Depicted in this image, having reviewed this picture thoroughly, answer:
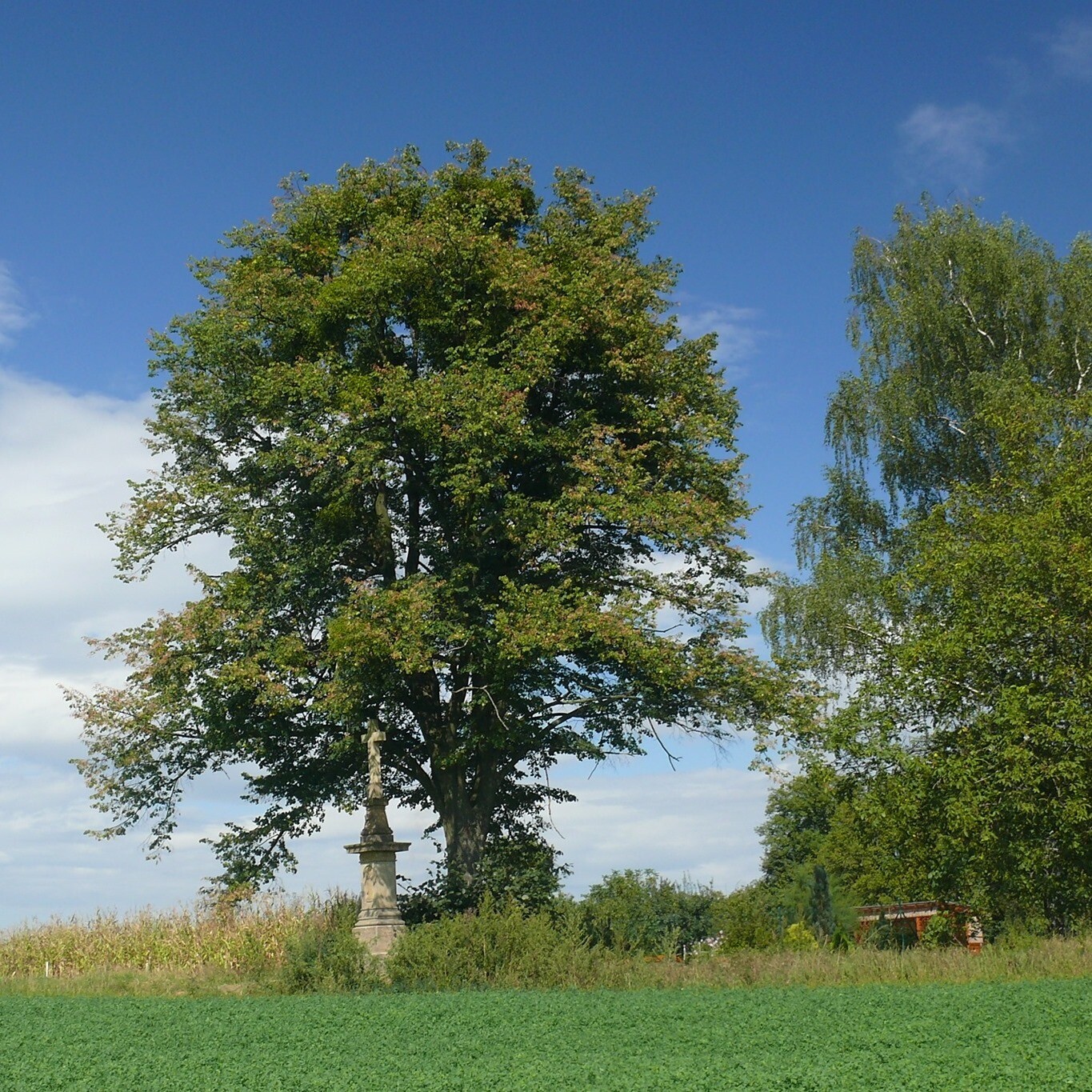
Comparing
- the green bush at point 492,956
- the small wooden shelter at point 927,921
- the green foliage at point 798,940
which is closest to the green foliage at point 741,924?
the green foliage at point 798,940

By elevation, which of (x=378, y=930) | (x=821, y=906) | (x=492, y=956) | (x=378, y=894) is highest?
(x=378, y=894)

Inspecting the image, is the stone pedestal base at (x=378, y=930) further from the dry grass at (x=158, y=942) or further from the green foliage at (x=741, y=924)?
the green foliage at (x=741, y=924)

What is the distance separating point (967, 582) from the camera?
21250 mm

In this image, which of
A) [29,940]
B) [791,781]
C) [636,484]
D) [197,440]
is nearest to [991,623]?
[791,781]

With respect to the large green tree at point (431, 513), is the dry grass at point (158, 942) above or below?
below

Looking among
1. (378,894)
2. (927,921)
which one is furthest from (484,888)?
(927,921)

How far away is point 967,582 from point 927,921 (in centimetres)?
1065

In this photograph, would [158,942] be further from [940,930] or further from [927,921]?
[927,921]

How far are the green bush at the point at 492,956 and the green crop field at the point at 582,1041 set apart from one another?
1517 mm

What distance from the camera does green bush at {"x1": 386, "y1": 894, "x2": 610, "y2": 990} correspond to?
1639 centimetres

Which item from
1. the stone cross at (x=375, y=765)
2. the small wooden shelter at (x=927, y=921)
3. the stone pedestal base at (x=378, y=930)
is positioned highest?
the stone cross at (x=375, y=765)

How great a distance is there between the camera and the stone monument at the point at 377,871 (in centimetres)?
1905

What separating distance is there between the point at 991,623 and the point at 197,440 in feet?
50.8

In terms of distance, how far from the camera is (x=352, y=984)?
16750 mm
